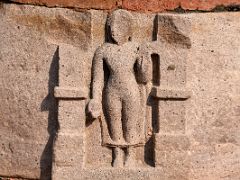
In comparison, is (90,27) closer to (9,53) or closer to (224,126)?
(9,53)

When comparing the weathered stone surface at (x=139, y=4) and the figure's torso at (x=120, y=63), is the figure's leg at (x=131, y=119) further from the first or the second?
the weathered stone surface at (x=139, y=4)

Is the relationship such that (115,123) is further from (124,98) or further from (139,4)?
(139,4)

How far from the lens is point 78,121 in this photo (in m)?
3.57

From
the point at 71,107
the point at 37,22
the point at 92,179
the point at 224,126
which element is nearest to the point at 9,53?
the point at 37,22

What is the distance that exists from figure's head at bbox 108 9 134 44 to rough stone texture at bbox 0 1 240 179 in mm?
84

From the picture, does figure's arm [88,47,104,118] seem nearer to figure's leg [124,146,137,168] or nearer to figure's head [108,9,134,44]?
figure's head [108,9,134,44]

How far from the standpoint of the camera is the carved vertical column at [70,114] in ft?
11.6

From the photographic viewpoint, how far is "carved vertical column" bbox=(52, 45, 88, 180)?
3.54 meters

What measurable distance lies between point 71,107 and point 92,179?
1.96ft

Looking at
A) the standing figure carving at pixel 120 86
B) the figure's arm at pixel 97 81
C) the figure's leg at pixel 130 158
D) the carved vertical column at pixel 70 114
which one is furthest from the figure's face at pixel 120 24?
the figure's leg at pixel 130 158

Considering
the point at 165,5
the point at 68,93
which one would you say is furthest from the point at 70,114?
the point at 165,5

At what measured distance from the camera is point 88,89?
363cm

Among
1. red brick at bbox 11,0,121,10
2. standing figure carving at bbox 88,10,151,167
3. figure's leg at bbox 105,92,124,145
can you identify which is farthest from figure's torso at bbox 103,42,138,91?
red brick at bbox 11,0,121,10

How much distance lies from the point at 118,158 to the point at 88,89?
606 millimetres
